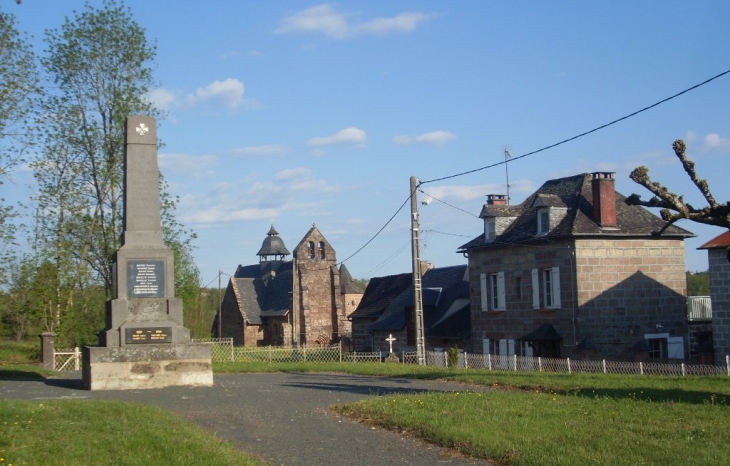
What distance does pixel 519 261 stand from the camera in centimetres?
3772

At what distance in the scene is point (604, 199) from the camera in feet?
116

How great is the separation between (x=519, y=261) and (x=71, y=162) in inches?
786

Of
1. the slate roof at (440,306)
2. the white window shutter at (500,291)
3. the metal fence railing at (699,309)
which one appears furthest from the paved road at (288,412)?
the slate roof at (440,306)

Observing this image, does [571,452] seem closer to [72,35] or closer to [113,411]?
[113,411]

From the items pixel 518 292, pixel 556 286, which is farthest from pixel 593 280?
pixel 518 292

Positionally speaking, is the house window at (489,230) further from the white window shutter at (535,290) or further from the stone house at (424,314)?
the stone house at (424,314)

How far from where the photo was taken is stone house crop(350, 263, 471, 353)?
43.8m

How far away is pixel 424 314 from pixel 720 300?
68.2 ft

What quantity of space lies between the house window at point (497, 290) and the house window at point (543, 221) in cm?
335

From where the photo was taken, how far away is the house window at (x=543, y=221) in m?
36.2

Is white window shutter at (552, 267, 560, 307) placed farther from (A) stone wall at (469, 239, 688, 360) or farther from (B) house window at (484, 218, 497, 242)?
(B) house window at (484, 218, 497, 242)

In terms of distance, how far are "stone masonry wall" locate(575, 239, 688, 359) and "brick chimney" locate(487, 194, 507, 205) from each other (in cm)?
873

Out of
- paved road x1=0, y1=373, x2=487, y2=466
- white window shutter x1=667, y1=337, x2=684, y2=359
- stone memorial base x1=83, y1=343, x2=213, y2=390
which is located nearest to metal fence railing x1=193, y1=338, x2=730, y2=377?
stone memorial base x1=83, y1=343, x2=213, y2=390

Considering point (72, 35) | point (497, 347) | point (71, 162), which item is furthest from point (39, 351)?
point (497, 347)
